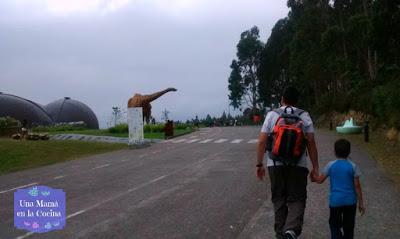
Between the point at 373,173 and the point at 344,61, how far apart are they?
105 feet

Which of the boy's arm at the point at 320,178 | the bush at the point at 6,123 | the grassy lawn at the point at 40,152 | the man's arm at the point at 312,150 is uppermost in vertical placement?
the bush at the point at 6,123

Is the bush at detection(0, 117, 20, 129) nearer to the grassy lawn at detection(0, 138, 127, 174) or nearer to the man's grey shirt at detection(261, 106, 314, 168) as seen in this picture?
the grassy lawn at detection(0, 138, 127, 174)

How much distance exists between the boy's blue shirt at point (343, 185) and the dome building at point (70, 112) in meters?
85.6

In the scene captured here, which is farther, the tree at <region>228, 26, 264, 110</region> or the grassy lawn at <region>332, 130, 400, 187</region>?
the tree at <region>228, 26, 264, 110</region>

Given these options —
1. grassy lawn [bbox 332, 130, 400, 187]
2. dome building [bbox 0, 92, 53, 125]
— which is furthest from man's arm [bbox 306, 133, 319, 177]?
dome building [bbox 0, 92, 53, 125]

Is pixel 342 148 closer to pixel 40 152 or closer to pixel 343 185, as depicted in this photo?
pixel 343 185

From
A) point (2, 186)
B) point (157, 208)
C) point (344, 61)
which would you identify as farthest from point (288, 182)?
point (344, 61)

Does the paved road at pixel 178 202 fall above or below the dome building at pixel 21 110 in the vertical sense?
below

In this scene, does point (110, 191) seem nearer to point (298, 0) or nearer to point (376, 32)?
point (376, 32)

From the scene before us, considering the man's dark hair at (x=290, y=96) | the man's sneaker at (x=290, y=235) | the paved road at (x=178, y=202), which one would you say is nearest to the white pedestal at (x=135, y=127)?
the paved road at (x=178, y=202)

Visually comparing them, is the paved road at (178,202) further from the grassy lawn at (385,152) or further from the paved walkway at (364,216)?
the grassy lawn at (385,152)

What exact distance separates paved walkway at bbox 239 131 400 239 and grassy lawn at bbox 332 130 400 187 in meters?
1.21

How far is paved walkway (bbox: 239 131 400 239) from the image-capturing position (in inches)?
343

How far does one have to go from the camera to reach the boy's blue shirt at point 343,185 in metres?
7.09
